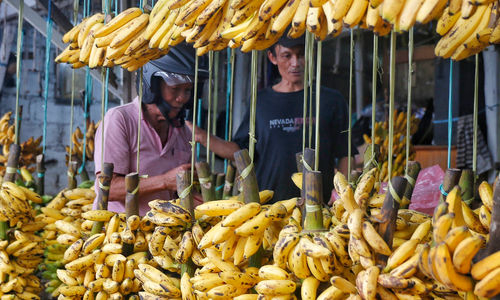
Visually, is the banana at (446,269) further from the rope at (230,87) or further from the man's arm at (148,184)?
the man's arm at (148,184)

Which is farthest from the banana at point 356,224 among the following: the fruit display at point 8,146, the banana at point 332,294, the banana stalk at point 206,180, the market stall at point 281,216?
the fruit display at point 8,146

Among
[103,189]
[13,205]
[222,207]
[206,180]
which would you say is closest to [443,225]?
[222,207]

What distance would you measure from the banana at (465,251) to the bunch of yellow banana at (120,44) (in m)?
1.30

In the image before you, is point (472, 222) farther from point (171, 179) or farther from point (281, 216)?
point (171, 179)

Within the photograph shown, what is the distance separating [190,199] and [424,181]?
1262 millimetres

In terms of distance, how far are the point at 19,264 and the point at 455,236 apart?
2.19 meters

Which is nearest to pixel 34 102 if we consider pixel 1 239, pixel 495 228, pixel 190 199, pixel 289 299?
pixel 1 239

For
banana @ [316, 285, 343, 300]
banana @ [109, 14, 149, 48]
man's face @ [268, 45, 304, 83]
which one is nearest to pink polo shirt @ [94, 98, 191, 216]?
banana @ [109, 14, 149, 48]

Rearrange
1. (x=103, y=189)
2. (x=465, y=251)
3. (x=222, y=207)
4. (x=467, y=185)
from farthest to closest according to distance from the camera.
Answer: (x=103, y=189) < (x=222, y=207) < (x=467, y=185) < (x=465, y=251)

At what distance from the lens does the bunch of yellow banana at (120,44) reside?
6.56 ft

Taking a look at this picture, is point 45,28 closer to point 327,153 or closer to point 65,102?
point 327,153

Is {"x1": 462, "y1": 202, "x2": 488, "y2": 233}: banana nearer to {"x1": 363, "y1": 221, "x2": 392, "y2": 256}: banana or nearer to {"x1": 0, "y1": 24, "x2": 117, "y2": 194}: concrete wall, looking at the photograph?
{"x1": 363, "y1": 221, "x2": 392, "y2": 256}: banana

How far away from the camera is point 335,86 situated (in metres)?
5.98

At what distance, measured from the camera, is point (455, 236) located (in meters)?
1.13
